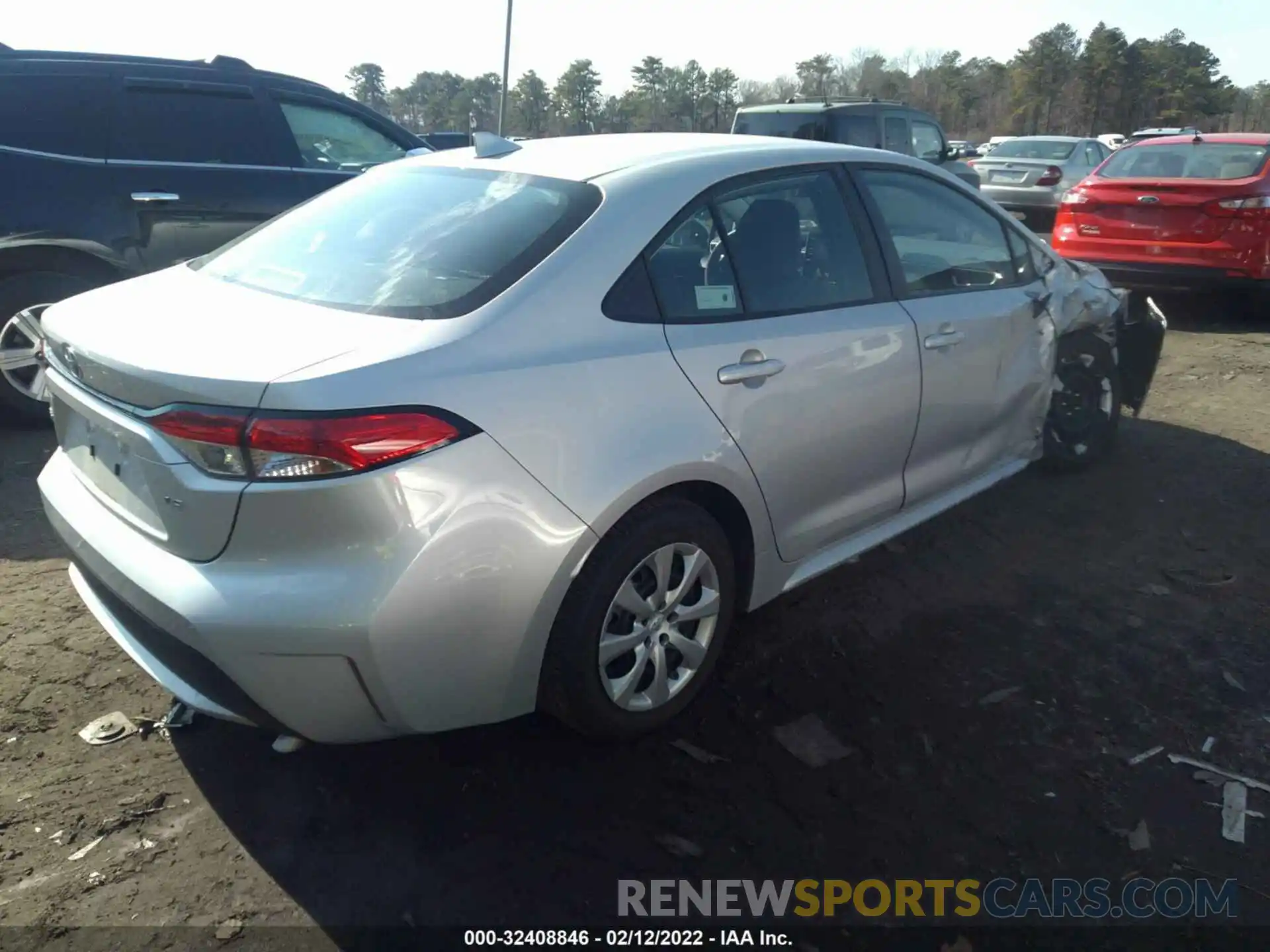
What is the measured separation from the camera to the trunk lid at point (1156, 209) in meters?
8.04

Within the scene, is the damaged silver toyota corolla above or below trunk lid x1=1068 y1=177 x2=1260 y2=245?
Result: below

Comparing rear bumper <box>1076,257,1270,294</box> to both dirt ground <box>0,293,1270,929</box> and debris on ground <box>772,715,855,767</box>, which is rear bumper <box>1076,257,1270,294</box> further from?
debris on ground <box>772,715,855,767</box>

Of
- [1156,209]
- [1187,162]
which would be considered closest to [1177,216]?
[1156,209]

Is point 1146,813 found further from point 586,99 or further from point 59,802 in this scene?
point 586,99

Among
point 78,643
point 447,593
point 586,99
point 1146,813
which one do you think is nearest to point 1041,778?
point 1146,813

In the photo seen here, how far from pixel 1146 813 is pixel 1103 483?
2660 millimetres

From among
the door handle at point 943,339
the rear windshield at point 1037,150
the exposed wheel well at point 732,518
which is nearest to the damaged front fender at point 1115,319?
the door handle at point 943,339

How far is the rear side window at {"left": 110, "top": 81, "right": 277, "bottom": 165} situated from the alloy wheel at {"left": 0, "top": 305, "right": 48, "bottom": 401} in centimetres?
116

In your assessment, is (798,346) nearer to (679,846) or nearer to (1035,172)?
(679,846)

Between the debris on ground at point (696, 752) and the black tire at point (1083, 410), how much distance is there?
111 inches

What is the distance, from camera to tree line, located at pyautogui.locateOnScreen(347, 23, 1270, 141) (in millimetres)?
46500

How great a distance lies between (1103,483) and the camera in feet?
16.3

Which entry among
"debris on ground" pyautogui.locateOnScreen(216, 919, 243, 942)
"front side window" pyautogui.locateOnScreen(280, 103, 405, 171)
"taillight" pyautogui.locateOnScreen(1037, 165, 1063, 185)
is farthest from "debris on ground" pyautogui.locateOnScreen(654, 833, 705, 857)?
"taillight" pyautogui.locateOnScreen(1037, 165, 1063, 185)

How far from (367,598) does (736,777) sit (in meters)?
A: 1.21
